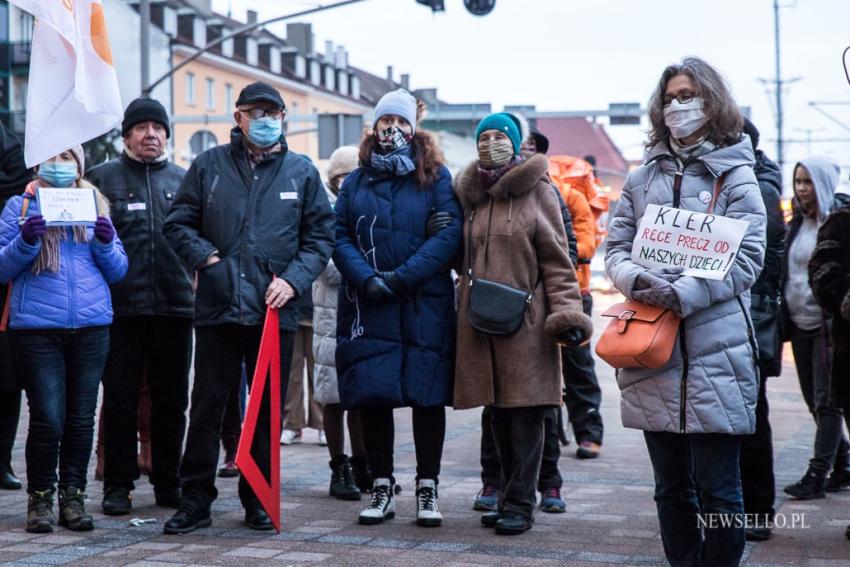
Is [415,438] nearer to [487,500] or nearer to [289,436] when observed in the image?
[487,500]

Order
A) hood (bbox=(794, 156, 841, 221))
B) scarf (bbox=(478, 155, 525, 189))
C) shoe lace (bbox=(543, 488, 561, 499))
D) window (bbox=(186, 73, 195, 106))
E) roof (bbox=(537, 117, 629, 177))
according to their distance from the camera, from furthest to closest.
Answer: roof (bbox=(537, 117, 629, 177))
window (bbox=(186, 73, 195, 106))
hood (bbox=(794, 156, 841, 221))
shoe lace (bbox=(543, 488, 561, 499))
scarf (bbox=(478, 155, 525, 189))

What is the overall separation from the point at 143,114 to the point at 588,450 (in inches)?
158

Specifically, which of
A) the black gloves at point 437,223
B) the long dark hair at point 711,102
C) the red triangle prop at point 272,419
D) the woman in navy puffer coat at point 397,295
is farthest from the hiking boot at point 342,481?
the long dark hair at point 711,102

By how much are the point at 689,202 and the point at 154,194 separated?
11.0 ft

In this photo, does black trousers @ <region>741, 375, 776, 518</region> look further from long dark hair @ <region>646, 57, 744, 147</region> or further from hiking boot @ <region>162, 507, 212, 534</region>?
hiking boot @ <region>162, 507, 212, 534</region>

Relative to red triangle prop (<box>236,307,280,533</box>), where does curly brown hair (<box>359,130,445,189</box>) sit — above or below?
above

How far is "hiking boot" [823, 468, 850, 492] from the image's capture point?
8.19 metres

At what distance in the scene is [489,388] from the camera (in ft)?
22.3

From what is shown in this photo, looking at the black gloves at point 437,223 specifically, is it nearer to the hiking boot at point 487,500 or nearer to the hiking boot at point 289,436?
the hiking boot at point 487,500

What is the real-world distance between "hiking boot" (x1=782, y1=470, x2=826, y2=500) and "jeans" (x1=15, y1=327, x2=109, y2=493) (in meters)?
3.85

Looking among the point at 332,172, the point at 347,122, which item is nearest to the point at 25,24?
the point at 347,122

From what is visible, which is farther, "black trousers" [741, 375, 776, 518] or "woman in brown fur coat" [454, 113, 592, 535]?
"woman in brown fur coat" [454, 113, 592, 535]

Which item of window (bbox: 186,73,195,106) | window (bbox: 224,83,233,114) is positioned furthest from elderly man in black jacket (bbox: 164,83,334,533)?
window (bbox: 224,83,233,114)

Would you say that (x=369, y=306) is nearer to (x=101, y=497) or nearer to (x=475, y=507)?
(x=475, y=507)
